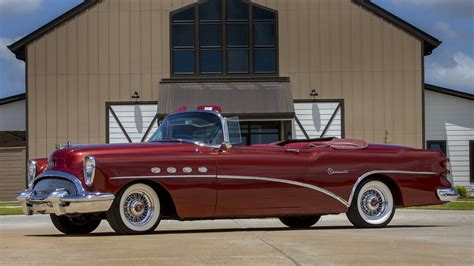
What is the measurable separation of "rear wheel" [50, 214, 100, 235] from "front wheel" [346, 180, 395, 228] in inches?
145

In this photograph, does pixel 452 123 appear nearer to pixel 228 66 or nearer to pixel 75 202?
pixel 228 66

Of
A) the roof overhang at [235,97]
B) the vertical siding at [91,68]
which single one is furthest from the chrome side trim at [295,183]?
the vertical siding at [91,68]

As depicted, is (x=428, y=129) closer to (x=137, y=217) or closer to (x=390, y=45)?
(x=390, y=45)

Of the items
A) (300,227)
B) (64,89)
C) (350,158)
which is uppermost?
(64,89)

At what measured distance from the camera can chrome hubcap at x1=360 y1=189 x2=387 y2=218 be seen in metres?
12.2

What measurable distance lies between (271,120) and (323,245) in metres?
21.8

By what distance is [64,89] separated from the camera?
31.5m

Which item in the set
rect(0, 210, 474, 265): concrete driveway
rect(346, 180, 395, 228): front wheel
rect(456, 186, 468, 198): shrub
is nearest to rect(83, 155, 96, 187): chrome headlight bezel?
rect(0, 210, 474, 265): concrete driveway

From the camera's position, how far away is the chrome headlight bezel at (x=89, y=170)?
10.4 metres

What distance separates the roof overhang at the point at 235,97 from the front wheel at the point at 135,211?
19.2 m

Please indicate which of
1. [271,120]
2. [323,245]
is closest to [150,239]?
[323,245]

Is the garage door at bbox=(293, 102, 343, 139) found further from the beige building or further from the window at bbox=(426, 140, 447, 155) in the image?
the window at bbox=(426, 140, 447, 155)

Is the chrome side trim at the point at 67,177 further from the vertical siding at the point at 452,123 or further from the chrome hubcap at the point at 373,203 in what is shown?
the vertical siding at the point at 452,123

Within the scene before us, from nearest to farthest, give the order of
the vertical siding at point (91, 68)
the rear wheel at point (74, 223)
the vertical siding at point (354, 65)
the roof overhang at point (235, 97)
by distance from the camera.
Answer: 1. the rear wheel at point (74, 223)
2. the roof overhang at point (235, 97)
3. the vertical siding at point (91, 68)
4. the vertical siding at point (354, 65)
